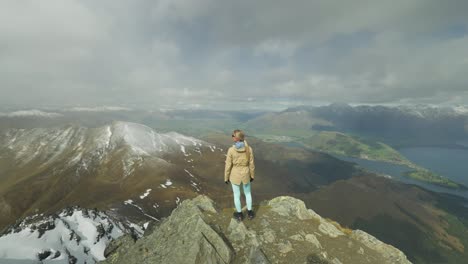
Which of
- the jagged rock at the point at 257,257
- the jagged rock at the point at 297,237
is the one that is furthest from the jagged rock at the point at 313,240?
the jagged rock at the point at 257,257

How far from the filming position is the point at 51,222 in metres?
65.4

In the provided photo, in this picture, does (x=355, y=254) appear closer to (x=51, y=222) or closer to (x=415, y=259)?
(x=51, y=222)

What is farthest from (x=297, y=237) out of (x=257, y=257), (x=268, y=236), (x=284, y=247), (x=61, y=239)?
(x=61, y=239)

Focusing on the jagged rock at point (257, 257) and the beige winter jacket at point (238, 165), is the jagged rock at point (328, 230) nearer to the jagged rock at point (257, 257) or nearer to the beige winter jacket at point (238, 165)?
the jagged rock at point (257, 257)

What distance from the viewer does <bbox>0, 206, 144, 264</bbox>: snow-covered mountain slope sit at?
5281cm

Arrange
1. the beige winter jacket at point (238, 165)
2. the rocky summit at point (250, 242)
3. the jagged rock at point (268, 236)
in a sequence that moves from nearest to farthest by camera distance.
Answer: the rocky summit at point (250, 242) → the beige winter jacket at point (238, 165) → the jagged rock at point (268, 236)

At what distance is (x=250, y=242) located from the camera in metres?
16.9

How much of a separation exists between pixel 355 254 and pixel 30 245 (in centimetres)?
6781

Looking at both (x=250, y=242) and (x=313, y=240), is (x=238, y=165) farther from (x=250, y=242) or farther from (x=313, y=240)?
(x=313, y=240)

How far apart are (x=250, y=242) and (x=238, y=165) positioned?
5.37 meters

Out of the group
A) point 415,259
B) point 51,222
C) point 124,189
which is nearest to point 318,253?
point 51,222

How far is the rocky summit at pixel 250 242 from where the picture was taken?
16469 mm

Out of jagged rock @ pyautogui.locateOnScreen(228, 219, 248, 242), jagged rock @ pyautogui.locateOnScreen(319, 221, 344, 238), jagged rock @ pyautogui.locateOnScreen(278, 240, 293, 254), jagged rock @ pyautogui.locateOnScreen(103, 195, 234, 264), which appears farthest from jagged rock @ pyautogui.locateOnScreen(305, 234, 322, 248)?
jagged rock @ pyautogui.locateOnScreen(103, 195, 234, 264)

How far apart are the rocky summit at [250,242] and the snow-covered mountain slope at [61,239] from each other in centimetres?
3165
